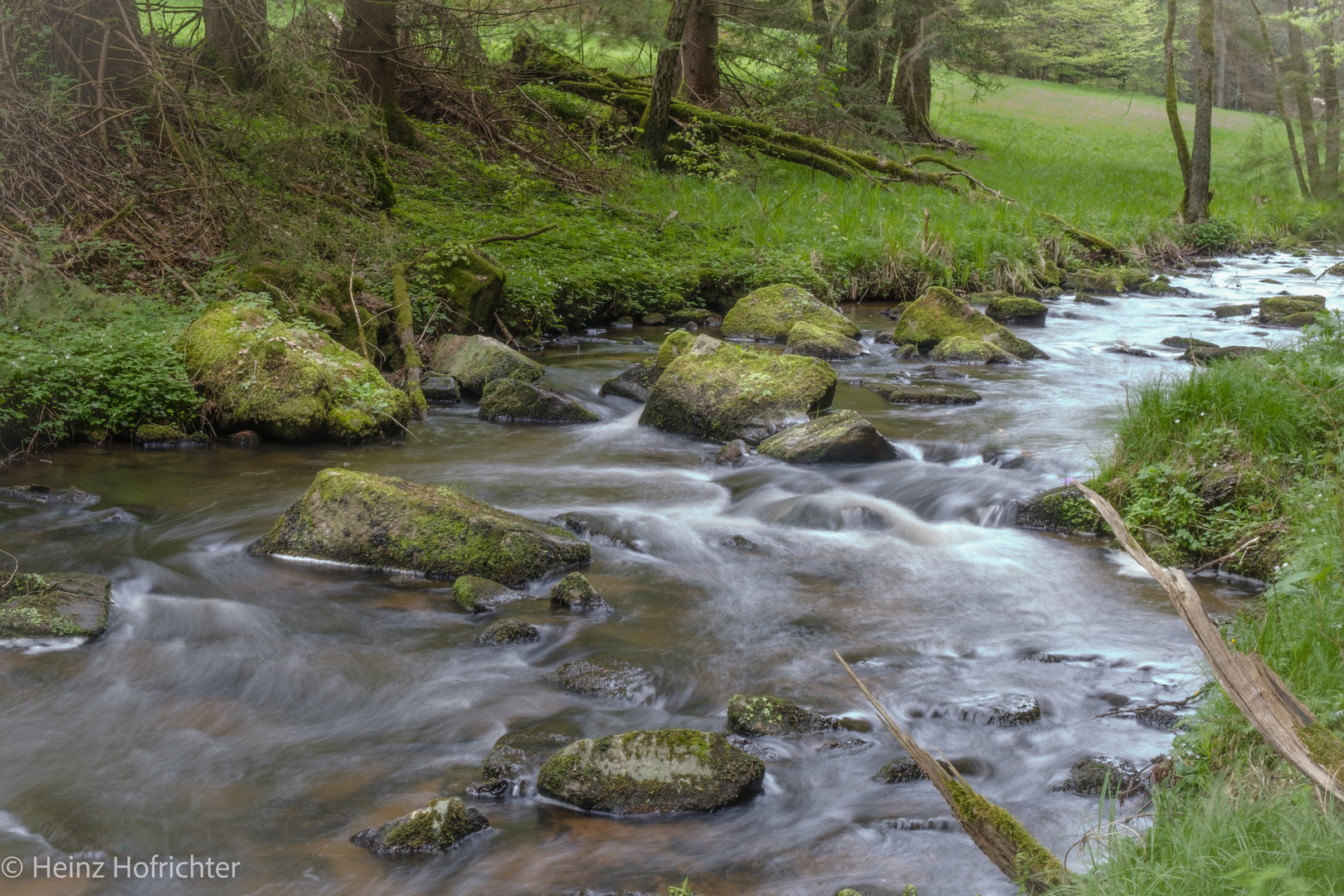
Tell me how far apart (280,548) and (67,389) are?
2.75 m

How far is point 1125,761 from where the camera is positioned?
4062 millimetres

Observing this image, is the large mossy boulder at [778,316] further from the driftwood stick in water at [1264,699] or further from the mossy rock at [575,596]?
the driftwood stick in water at [1264,699]

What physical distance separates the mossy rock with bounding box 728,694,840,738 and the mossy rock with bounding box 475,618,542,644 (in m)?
1.23

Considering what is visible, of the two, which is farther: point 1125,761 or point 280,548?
point 280,548

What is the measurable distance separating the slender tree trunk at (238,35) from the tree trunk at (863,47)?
1274 cm

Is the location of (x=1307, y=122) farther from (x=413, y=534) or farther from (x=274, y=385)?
(x=274, y=385)

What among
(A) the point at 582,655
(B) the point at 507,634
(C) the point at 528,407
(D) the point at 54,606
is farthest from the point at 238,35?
(A) the point at 582,655

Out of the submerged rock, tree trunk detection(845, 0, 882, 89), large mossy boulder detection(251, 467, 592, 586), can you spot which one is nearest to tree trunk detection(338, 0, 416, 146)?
large mossy boulder detection(251, 467, 592, 586)

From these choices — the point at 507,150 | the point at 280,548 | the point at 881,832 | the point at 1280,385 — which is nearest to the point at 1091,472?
the point at 1280,385

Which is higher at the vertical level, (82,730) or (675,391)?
(675,391)

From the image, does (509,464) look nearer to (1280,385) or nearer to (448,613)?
(448,613)

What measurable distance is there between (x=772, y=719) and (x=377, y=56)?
13549 millimetres

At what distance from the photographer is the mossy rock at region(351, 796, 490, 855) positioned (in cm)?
353

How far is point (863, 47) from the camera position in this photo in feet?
72.5
